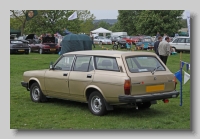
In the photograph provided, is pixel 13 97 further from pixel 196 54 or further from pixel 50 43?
pixel 50 43

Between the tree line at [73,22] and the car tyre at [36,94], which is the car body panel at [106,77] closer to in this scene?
the car tyre at [36,94]

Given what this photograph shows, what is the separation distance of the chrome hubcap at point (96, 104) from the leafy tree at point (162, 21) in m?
39.2

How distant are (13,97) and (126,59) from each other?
4.27 m

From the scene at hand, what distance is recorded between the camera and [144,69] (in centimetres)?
836

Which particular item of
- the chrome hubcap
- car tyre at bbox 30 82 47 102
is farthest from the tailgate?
car tyre at bbox 30 82 47 102

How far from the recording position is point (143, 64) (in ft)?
27.8

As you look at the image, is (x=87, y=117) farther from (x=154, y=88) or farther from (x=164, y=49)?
(x=164, y=49)

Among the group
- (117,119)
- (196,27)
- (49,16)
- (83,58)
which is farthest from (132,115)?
(49,16)

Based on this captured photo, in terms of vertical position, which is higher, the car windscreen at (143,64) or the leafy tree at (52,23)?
the leafy tree at (52,23)

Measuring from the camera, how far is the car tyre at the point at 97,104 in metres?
8.46

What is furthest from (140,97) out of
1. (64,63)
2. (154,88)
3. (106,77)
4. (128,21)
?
(128,21)

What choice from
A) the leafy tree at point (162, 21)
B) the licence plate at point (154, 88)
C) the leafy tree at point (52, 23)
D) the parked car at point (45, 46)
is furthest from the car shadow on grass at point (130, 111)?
the leafy tree at point (162, 21)

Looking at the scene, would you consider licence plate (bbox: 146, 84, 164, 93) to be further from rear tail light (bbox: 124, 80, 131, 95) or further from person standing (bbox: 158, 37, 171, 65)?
person standing (bbox: 158, 37, 171, 65)

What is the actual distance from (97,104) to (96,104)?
0.09 feet
